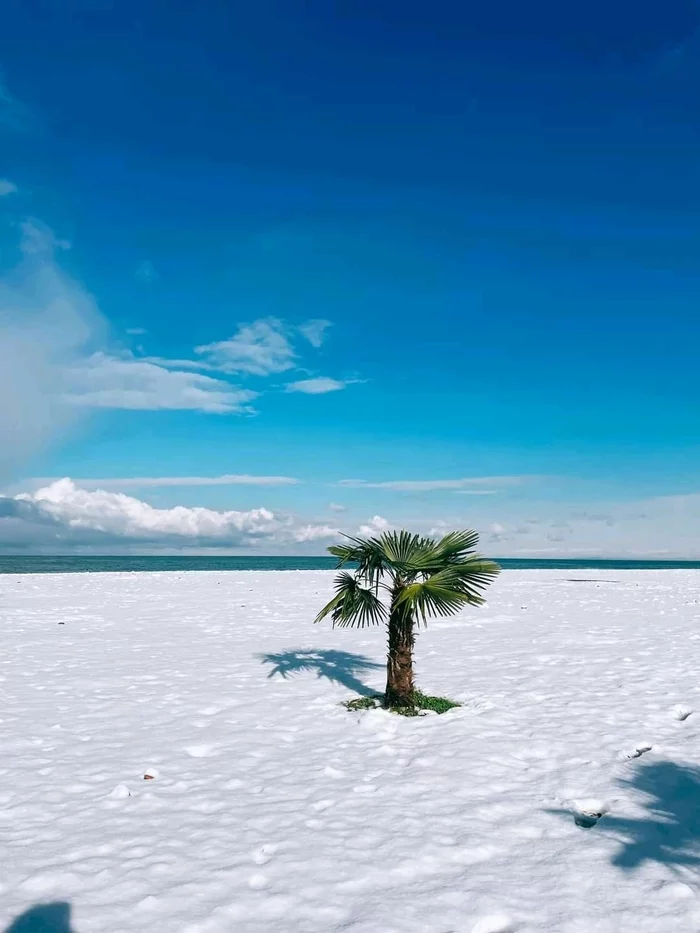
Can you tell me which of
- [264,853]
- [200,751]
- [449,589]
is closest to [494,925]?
[264,853]

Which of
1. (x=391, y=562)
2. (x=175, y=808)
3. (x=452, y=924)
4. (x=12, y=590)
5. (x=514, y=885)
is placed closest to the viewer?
(x=452, y=924)

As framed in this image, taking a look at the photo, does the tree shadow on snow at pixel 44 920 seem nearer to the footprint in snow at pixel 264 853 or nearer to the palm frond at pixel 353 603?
the footprint in snow at pixel 264 853

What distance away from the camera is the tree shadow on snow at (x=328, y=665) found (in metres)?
12.2

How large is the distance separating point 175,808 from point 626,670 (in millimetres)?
9871

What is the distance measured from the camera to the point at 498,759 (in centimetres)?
795

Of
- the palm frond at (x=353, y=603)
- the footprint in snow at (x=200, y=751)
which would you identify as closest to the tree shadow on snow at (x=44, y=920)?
the footprint in snow at (x=200, y=751)

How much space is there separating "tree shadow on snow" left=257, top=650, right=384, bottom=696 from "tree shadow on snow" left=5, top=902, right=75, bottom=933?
22.7ft

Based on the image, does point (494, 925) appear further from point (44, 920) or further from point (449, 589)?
point (449, 589)

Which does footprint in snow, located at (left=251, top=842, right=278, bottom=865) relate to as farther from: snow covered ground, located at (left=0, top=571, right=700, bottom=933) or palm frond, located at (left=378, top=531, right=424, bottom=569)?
palm frond, located at (left=378, top=531, right=424, bottom=569)

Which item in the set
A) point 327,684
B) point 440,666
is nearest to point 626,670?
point 440,666

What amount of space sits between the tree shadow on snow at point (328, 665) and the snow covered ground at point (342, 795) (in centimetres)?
11

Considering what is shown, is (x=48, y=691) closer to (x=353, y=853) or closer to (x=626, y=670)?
(x=353, y=853)

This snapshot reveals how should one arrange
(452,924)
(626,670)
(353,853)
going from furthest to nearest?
(626,670) < (353,853) < (452,924)

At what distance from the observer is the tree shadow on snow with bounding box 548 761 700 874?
553 cm
